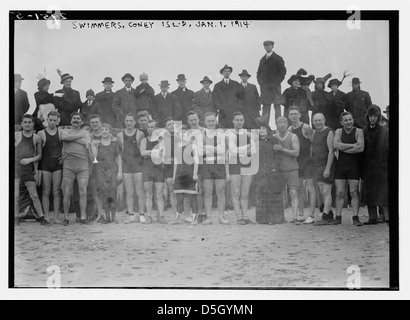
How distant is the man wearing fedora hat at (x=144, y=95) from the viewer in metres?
6.75

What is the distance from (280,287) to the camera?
6.58m

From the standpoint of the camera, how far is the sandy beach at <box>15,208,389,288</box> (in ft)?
21.7

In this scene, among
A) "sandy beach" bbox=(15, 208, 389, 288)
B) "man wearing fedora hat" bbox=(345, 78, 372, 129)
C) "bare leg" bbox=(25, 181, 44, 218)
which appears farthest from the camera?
"bare leg" bbox=(25, 181, 44, 218)

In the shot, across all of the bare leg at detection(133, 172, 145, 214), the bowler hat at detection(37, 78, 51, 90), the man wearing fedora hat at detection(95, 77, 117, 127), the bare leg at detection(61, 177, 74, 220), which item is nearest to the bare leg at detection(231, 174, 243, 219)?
the bare leg at detection(133, 172, 145, 214)

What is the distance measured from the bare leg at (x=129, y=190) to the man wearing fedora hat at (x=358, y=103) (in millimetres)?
2090

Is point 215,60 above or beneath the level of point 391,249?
above

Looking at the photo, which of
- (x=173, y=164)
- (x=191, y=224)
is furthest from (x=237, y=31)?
(x=191, y=224)

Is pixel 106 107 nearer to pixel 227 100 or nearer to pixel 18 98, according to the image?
pixel 18 98

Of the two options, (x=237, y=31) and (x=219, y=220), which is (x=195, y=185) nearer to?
(x=219, y=220)

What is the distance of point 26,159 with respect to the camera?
6805mm

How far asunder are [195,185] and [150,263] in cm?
82

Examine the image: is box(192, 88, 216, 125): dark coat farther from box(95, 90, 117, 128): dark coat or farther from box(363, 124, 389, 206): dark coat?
box(363, 124, 389, 206): dark coat

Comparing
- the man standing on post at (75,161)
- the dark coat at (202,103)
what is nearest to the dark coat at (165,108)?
the dark coat at (202,103)

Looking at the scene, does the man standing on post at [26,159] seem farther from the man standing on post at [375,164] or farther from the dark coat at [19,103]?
the man standing on post at [375,164]
